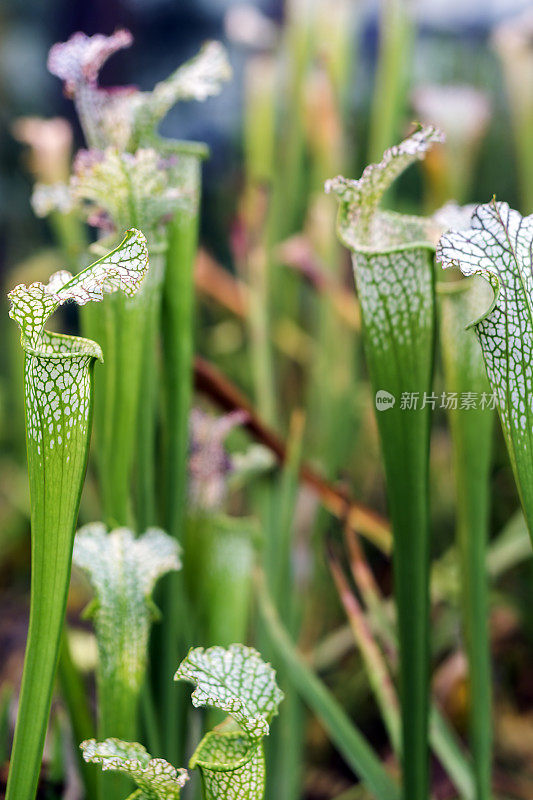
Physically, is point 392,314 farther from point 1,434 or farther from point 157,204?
point 1,434

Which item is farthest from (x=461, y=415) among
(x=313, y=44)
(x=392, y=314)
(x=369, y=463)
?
(x=313, y=44)

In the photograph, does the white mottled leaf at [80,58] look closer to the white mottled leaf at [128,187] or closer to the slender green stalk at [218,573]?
the white mottled leaf at [128,187]

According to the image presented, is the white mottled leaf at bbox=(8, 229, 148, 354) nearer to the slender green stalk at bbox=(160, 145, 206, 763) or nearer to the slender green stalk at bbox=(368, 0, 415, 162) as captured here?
the slender green stalk at bbox=(160, 145, 206, 763)

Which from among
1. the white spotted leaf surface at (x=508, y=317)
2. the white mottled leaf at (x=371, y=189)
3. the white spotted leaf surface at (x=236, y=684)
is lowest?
the white spotted leaf surface at (x=236, y=684)

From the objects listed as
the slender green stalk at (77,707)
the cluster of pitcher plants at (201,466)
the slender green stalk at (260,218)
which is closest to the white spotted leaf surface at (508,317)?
the cluster of pitcher plants at (201,466)

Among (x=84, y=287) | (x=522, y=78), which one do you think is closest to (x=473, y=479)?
(x=84, y=287)

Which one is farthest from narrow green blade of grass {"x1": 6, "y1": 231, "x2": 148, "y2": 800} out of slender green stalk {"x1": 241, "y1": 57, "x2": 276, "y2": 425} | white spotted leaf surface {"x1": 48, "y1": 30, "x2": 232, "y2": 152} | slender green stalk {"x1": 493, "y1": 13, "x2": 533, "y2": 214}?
slender green stalk {"x1": 493, "y1": 13, "x2": 533, "y2": 214}
